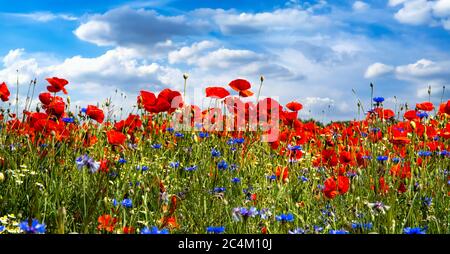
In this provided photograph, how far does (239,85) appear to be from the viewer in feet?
14.2

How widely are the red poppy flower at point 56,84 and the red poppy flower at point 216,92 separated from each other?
111 centimetres

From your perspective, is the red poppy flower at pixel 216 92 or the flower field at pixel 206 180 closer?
the flower field at pixel 206 180

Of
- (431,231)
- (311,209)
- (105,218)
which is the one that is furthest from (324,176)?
(105,218)

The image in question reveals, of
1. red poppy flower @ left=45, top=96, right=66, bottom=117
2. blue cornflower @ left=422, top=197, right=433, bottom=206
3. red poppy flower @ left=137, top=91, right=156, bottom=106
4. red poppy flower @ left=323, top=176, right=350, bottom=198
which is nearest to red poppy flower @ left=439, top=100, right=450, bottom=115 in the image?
blue cornflower @ left=422, top=197, right=433, bottom=206

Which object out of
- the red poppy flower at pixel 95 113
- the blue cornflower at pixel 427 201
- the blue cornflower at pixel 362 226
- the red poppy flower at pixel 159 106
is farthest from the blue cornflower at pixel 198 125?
the blue cornflower at pixel 362 226

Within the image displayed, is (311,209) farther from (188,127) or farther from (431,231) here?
(188,127)

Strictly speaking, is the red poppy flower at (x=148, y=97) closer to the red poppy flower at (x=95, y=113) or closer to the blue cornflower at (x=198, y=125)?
the red poppy flower at (x=95, y=113)

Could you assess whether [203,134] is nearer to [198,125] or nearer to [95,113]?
[198,125]

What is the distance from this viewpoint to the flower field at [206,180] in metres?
2.77

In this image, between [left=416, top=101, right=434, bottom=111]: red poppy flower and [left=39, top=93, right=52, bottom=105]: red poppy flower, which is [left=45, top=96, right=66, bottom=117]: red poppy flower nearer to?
[left=39, top=93, right=52, bottom=105]: red poppy flower

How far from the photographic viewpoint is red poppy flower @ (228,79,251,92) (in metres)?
4.29
